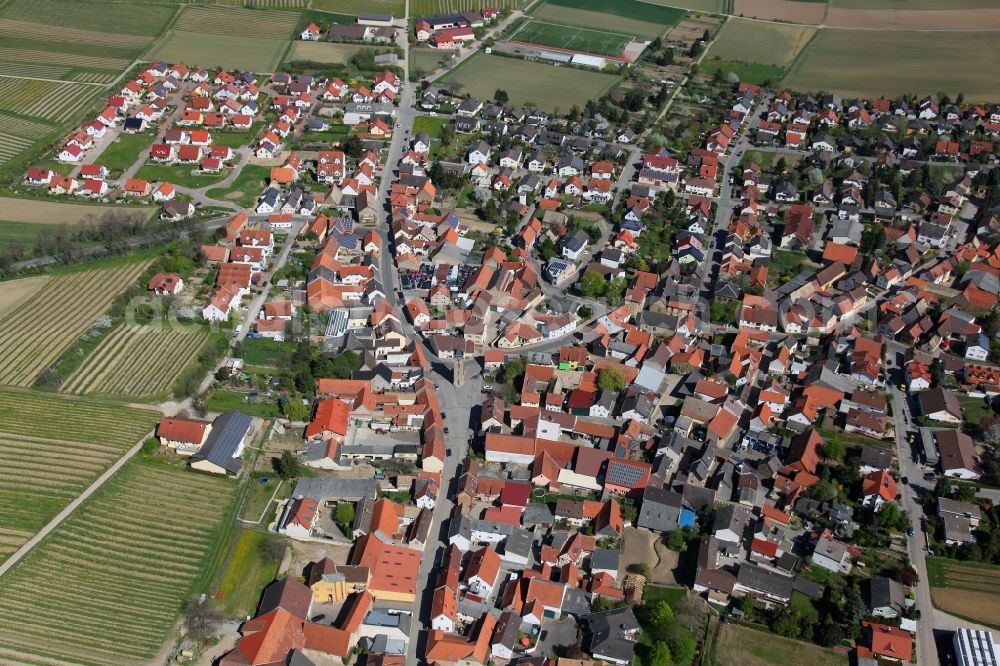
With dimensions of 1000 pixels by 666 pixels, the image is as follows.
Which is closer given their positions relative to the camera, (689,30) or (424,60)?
(424,60)

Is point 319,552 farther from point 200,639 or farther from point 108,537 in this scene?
point 108,537

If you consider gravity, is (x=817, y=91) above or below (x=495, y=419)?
above

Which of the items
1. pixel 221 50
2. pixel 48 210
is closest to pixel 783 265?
pixel 48 210

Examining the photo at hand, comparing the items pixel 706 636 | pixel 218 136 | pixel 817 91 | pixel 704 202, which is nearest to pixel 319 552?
pixel 706 636

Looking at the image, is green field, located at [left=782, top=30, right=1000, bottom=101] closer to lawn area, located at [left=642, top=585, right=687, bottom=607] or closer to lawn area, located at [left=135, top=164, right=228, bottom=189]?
lawn area, located at [left=135, top=164, right=228, bottom=189]

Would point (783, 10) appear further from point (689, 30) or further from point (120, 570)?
point (120, 570)

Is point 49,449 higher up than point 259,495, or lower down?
lower down

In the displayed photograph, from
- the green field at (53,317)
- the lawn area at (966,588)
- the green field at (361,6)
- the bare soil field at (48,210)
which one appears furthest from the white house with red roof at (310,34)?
the lawn area at (966,588)
